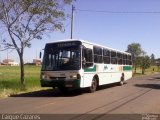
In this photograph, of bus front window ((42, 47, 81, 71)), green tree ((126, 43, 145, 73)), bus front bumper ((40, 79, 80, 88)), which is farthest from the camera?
green tree ((126, 43, 145, 73))

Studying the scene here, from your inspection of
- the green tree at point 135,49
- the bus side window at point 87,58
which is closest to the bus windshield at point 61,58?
the bus side window at point 87,58

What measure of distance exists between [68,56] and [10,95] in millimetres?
3849

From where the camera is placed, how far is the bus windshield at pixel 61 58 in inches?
813

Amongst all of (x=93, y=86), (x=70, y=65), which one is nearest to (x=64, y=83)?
(x=70, y=65)

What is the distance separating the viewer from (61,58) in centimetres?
2084

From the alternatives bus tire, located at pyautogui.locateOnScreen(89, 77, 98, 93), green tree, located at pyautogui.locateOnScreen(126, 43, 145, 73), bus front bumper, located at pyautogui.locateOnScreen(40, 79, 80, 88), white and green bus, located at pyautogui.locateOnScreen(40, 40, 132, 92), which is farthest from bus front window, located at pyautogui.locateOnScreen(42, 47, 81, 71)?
green tree, located at pyautogui.locateOnScreen(126, 43, 145, 73)

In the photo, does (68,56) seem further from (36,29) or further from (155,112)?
(155,112)

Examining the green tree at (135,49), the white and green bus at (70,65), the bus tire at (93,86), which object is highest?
the green tree at (135,49)

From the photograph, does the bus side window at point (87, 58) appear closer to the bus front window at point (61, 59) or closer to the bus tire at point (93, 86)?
the bus front window at point (61, 59)

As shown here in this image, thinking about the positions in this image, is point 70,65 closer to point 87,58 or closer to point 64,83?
point 64,83

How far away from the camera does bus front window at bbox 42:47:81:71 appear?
20625 millimetres

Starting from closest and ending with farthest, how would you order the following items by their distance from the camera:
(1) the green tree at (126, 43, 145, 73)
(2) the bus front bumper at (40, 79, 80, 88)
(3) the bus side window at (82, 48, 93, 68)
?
(2) the bus front bumper at (40, 79, 80, 88), (3) the bus side window at (82, 48, 93, 68), (1) the green tree at (126, 43, 145, 73)

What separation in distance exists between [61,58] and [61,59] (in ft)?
0.18

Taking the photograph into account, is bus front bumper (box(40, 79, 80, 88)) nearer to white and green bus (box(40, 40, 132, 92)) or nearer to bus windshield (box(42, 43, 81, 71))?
white and green bus (box(40, 40, 132, 92))
